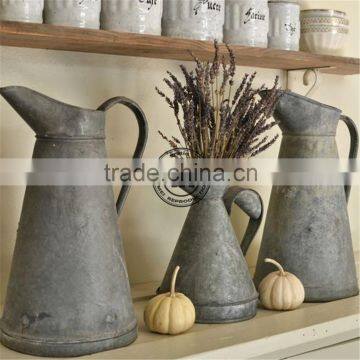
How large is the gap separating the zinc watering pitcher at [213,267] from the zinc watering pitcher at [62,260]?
15cm

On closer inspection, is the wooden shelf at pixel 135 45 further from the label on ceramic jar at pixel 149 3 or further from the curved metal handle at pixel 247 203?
the curved metal handle at pixel 247 203

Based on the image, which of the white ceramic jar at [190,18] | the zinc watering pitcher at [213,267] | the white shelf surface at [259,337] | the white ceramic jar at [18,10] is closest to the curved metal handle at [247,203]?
the zinc watering pitcher at [213,267]

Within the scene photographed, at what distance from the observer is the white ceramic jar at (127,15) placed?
1.05 meters

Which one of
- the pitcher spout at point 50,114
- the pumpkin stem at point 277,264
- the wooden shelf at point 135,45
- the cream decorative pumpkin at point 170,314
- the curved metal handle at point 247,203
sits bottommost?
the cream decorative pumpkin at point 170,314

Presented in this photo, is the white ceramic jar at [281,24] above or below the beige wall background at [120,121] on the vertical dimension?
above

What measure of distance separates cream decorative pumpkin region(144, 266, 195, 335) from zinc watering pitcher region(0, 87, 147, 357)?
0.17ft

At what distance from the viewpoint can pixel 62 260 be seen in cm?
89

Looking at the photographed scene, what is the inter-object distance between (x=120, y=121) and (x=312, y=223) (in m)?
0.39

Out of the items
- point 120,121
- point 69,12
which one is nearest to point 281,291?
point 120,121

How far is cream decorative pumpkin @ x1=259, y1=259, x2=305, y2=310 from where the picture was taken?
1.07 m

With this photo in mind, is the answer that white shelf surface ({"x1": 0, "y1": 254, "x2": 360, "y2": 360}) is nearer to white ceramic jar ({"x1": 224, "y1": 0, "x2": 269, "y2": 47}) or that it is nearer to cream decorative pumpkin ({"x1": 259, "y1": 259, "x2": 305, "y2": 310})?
cream decorative pumpkin ({"x1": 259, "y1": 259, "x2": 305, "y2": 310})

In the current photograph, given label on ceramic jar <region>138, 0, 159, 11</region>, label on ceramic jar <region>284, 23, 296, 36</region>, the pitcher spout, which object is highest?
label on ceramic jar <region>138, 0, 159, 11</region>

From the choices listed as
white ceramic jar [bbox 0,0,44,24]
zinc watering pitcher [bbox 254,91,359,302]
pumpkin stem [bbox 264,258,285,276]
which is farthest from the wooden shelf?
pumpkin stem [bbox 264,258,285,276]

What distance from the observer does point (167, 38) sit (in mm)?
1053
